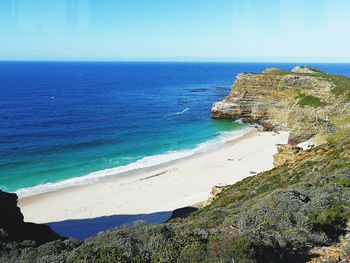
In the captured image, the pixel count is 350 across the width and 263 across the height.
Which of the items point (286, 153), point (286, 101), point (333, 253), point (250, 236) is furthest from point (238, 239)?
point (286, 101)

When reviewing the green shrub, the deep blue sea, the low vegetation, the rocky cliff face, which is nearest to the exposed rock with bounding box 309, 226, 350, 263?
the low vegetation

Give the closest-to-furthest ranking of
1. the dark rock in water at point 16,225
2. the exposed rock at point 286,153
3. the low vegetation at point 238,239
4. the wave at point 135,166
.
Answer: the low vegetation at point 238,239 < the dark rock in water at point 16,225 < the exposed rock at point 286,153 < the wave at point 135,166

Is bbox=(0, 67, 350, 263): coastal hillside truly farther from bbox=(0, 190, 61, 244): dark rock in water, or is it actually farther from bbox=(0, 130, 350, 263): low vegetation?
bbox=(0, 190, 61, 244): dark rock in water

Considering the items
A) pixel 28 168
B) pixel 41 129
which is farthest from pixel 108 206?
pixel 41 129

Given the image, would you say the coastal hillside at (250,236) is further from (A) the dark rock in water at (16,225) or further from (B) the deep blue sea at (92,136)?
(B) the deep blue sea at (92,136)

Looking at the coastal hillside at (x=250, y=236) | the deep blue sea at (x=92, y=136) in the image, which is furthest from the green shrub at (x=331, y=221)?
the deep blue sea at (x=92, y=136)

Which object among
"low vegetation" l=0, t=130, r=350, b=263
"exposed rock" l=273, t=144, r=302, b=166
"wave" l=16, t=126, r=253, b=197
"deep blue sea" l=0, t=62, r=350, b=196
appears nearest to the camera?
"low vegetation" l=0, t=130, r=350, b=263

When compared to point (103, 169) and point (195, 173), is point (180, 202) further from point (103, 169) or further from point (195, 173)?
point (103, 169)
